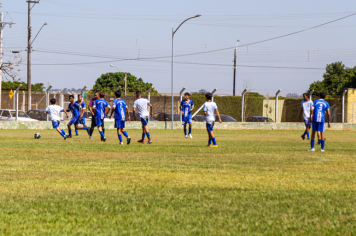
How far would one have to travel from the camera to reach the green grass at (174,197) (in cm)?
504

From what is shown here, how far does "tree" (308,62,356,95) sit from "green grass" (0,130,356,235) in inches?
2315

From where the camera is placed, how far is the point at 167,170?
30.7 ft

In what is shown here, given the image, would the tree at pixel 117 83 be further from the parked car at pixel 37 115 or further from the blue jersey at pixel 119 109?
the blue jersey at pixel 119 109

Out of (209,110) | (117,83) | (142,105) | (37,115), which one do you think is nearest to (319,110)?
(209,110)

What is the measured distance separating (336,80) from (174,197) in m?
67.0

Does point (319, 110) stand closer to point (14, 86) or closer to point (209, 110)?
point (209, 110)

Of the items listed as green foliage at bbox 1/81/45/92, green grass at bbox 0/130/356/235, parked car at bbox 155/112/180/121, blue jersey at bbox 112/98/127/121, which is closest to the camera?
green grass at bbox 0/130/356/235

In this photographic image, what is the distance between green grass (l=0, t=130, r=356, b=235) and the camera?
5039 mm

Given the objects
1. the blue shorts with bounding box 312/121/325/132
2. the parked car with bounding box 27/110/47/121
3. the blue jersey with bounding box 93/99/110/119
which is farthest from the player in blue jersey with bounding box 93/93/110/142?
the parked car with bounding box 27/110/47/121

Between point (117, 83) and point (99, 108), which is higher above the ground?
point (117, 83)

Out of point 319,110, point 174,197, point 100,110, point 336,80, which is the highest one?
point 336,80

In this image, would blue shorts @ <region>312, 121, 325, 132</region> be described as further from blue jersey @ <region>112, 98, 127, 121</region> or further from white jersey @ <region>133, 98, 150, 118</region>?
blue jersey @ <region>112, 98, 127, 121</region>

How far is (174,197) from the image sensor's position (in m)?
6.58

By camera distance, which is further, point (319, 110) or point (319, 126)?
point (319, 126)
